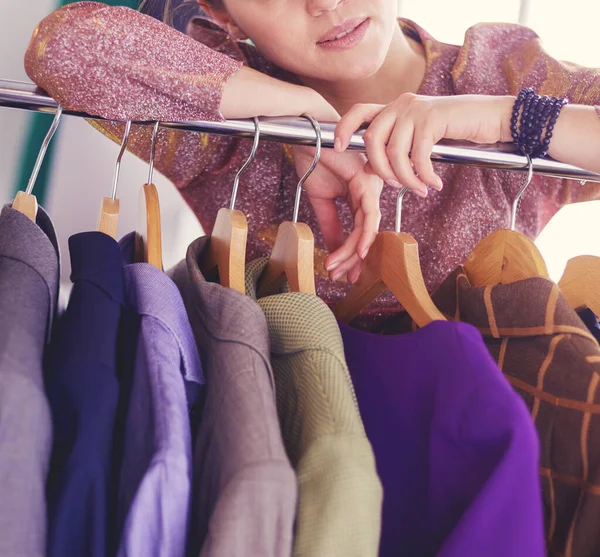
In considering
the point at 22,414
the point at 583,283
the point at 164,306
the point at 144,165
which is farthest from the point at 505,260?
the point at 144,165

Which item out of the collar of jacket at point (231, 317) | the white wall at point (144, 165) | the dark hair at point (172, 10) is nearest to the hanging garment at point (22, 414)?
the collar of jacket at point (231, 317)

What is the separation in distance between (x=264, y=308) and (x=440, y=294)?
229mm

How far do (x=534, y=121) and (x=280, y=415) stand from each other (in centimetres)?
38

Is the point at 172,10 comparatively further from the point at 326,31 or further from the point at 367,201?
the point at 367,201

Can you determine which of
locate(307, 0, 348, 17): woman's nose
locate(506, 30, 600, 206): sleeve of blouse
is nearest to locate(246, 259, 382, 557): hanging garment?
locate(307, 0, 348, 17): woman's nose

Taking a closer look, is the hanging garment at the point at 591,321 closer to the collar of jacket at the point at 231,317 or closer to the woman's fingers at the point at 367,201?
the woman's fingers at the point at 367,201

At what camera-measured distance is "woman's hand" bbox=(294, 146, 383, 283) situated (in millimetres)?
704

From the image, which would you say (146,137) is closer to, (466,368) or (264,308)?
(264,308)

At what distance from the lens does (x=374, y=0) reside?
87cm

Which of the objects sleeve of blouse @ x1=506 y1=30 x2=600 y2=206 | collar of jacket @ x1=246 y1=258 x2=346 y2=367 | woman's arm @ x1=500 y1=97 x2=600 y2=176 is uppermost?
sleeve of blouse @ x1=506 y1=30 x2=600 y2=206

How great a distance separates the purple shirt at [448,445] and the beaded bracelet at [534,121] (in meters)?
0.26

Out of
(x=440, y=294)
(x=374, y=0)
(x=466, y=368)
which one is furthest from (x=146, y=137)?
(x=466, y=368)

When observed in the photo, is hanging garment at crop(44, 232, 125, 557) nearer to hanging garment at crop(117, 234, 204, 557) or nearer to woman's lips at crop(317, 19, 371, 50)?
hanging garment at crop(117, 234, 204, 557)

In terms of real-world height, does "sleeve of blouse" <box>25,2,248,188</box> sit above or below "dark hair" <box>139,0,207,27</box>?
below
